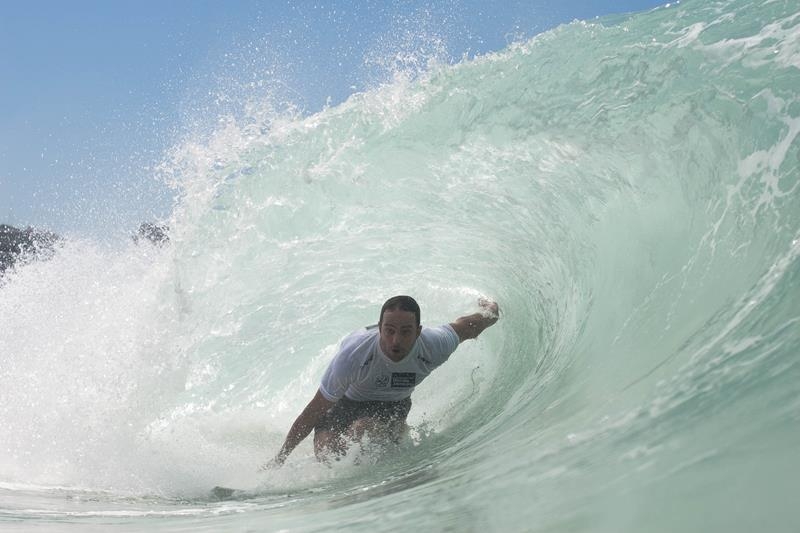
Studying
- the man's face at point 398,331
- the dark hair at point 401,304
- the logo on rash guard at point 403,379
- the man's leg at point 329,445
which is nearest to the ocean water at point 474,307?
the man's leg at point 329,445

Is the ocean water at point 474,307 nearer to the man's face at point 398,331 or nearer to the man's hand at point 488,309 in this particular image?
the man's hand at point 488,309

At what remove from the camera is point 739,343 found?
3541 millimetres

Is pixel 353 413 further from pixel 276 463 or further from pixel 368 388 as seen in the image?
pixel 276 463

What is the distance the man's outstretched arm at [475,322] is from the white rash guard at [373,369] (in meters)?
0.50

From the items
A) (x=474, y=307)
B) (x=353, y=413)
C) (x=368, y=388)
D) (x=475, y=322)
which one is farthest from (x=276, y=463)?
(x=474, y=307)

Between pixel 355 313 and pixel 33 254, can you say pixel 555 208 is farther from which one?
pixel 33 254

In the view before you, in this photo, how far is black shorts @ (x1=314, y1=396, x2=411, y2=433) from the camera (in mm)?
5129

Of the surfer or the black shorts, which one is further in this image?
the black shorts

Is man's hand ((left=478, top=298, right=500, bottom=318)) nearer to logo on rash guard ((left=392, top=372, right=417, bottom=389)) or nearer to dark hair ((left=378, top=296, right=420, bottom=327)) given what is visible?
logo on rash guard ((left=392, top=372, right=417, bottom=389))

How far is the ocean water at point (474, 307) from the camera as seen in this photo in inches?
123

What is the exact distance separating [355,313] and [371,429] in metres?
3.85

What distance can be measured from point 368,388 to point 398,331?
0.61m

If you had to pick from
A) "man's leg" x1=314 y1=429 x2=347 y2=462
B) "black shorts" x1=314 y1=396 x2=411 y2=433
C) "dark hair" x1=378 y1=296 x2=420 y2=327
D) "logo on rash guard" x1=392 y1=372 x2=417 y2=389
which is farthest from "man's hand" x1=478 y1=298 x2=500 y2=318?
"man's leg" x1=314 y1=429 x2=347 y2=462

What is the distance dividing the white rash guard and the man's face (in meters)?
0.14
